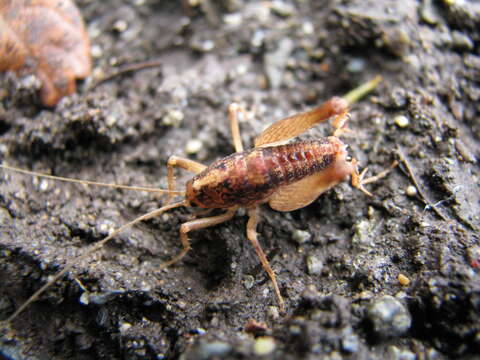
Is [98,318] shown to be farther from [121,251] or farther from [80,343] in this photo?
[121,251]

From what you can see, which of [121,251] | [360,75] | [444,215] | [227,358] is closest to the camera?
[227,358]

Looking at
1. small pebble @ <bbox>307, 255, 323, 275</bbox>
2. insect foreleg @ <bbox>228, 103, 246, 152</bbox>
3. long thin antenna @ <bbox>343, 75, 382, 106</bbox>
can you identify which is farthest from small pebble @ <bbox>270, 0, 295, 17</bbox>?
small pebble @ <bbox>307, 255, 323, 275</bbox>

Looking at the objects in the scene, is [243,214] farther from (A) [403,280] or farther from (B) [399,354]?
(B) [399,354]

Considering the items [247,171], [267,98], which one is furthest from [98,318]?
[267,98]

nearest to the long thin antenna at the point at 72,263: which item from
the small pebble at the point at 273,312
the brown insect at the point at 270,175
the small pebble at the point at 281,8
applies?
the brown insect at the point at 270,175

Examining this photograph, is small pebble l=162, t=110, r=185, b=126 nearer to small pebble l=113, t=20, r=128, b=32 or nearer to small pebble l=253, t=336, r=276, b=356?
small pebble l=113, t=20, r=128, b=32

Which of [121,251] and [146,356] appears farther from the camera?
[121,251]

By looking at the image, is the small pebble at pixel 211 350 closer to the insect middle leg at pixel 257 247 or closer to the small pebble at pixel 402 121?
the insect middle leg at pixel 257 247

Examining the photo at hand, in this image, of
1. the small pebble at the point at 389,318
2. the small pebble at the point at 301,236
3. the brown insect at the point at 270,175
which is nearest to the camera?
the small pebble at the point at 389,318
